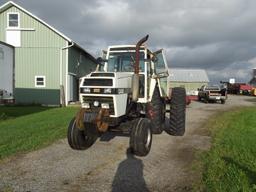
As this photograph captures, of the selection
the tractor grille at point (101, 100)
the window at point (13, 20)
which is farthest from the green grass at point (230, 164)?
the window at point (13, 20)

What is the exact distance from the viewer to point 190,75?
7788cm

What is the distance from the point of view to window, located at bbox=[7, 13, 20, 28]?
86.1 ft

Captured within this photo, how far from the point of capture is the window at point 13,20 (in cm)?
2623

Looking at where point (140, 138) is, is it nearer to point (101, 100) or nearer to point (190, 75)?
point (101, 100)

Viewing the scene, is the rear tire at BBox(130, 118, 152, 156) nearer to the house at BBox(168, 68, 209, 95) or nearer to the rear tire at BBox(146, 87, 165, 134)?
the rear tire at BBox(146, 87, 165, 134)

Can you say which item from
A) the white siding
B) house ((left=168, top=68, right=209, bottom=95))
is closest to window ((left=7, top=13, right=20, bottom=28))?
the white siding

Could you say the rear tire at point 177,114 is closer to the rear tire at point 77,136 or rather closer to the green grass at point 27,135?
the rear tire at point 77,136

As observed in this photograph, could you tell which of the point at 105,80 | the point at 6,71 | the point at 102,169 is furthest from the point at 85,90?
the point at 6,71

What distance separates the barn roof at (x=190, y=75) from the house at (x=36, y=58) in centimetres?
5116

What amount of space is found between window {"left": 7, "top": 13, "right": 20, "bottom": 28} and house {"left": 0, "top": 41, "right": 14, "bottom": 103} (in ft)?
6.01

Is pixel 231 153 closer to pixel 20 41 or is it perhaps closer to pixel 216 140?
pixel 216 140

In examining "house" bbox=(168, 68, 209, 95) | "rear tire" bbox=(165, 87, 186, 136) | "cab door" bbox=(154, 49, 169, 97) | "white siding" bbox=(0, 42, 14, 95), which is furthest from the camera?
"house" bbox=(168, 68, 209, 95)

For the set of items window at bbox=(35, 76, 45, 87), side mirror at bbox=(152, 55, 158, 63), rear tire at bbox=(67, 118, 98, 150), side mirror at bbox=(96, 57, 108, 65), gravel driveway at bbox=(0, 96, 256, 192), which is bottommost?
gravel driveway at bbox=(0, 96, 256, 192)

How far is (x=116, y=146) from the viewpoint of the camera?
31.2 feet
